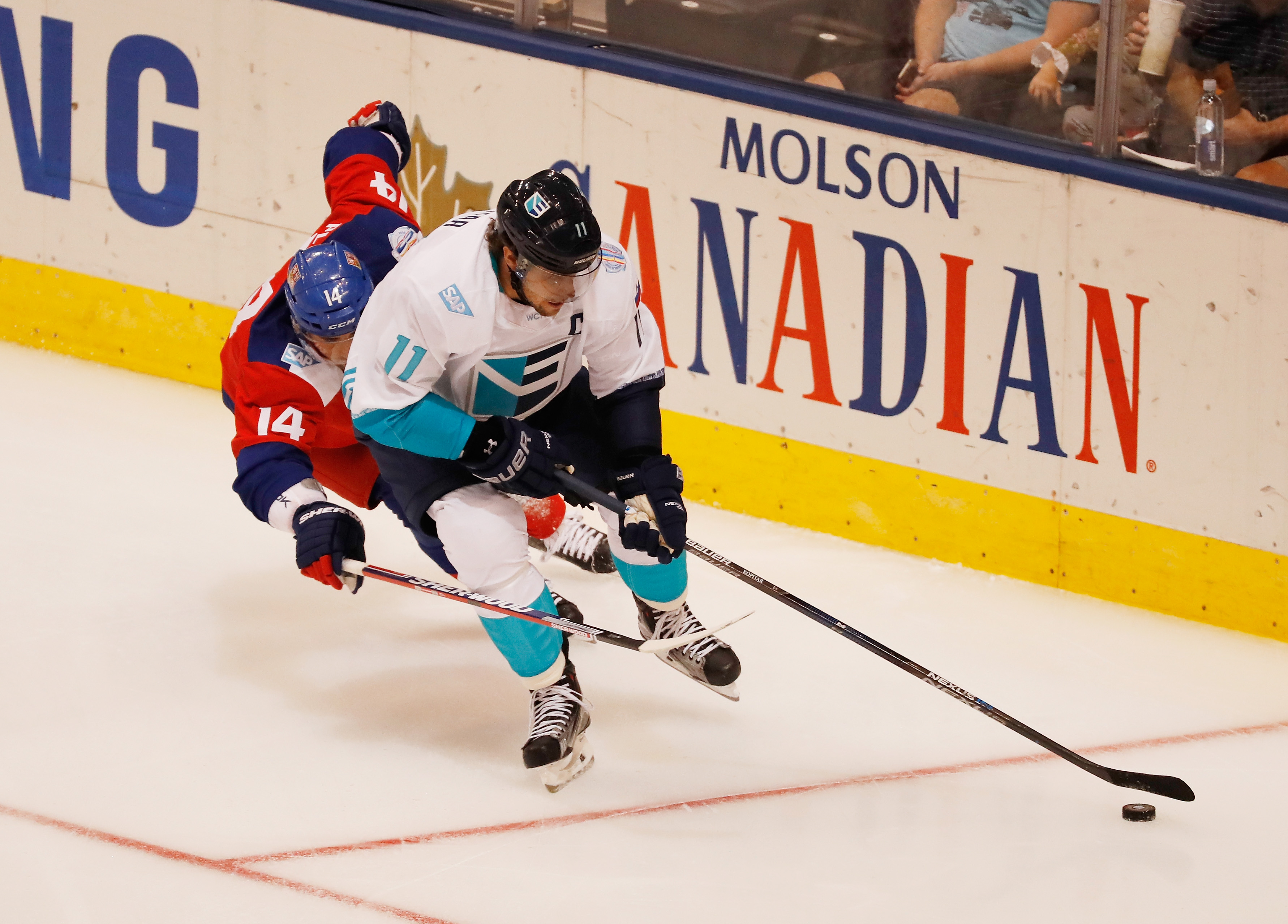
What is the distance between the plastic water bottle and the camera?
4125 millimetres

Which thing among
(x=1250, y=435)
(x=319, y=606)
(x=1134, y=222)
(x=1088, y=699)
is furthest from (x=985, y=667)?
(x=319, y=606)

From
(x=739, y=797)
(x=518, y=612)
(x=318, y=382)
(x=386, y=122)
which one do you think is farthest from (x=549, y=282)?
(x=386, y=122)

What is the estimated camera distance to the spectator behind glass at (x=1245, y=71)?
13.3 ft

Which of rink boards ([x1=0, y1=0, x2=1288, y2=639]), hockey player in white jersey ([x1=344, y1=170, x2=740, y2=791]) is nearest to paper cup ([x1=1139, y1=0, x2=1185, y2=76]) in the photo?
rink boards ([x1=0, y1=0, x2=1288, y2=639])

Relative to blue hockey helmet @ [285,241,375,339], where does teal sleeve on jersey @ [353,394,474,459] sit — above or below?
below

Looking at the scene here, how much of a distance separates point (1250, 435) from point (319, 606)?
92.2 inches

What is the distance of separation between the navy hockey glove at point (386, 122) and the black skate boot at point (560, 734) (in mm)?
1647

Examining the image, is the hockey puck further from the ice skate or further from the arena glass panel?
the arena glass panel

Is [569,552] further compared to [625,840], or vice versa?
[569,552]

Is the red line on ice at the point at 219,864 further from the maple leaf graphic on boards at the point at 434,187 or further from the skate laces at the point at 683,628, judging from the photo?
the maple leaf graphic on boards at the point at 434,187

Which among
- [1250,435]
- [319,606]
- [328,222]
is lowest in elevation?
[319,606]

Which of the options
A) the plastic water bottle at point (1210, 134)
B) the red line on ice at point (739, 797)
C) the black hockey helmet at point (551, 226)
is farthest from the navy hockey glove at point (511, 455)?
the plastic water bottle at point (1210, 134)

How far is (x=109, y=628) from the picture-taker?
13.2 ft

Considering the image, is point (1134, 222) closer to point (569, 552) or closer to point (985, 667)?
point (985, 667)
